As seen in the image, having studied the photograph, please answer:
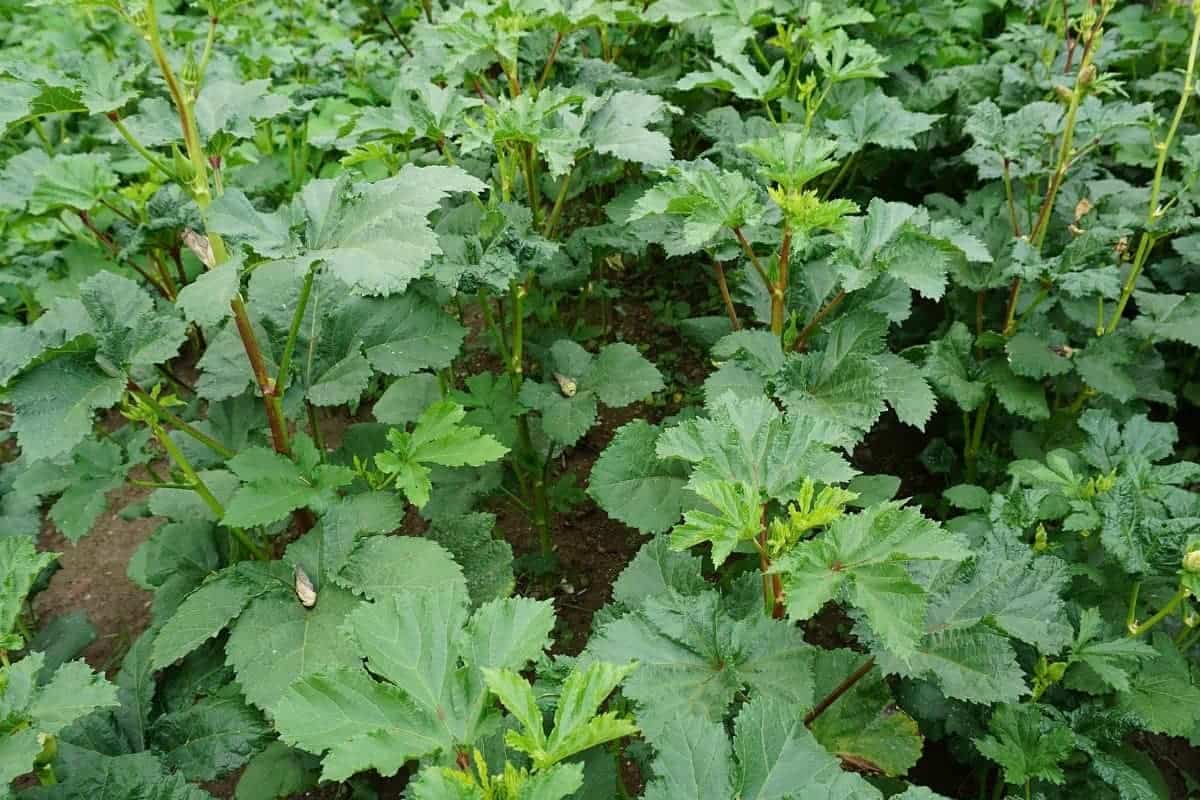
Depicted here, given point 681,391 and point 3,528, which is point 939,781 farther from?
point 3,528

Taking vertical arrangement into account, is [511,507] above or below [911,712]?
below

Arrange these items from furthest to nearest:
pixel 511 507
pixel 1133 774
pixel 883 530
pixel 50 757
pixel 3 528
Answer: pixel 511 507 < pixel 3 528 < pixel 1133 774 < pixel 50 757 < pixel 883 530

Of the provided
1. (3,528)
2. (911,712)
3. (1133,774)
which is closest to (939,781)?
(911,712)

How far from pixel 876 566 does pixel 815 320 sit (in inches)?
39.9

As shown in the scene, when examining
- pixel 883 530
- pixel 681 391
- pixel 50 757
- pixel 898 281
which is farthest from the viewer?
pixel 681 391

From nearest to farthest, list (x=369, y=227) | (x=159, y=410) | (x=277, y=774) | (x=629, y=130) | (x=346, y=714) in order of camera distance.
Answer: (x=346, y=714) → (x=369, y=227) → (x=159, y=410) → (x=277, y=774) → (x=629, y=130)

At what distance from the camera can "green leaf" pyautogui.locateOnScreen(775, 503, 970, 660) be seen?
1.40m

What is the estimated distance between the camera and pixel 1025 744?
6.41 ft

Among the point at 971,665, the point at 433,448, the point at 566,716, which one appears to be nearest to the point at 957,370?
the point at 971,665

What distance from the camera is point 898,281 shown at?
2.38 meters

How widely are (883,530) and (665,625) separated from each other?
1.52ft

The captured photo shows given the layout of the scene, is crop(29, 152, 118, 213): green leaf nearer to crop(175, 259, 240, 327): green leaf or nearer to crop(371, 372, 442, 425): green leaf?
crop(371, 372, 442, 425): green leaf

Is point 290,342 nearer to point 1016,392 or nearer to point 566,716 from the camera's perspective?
point 566,716

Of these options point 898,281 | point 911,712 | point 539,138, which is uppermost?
point 539,138
